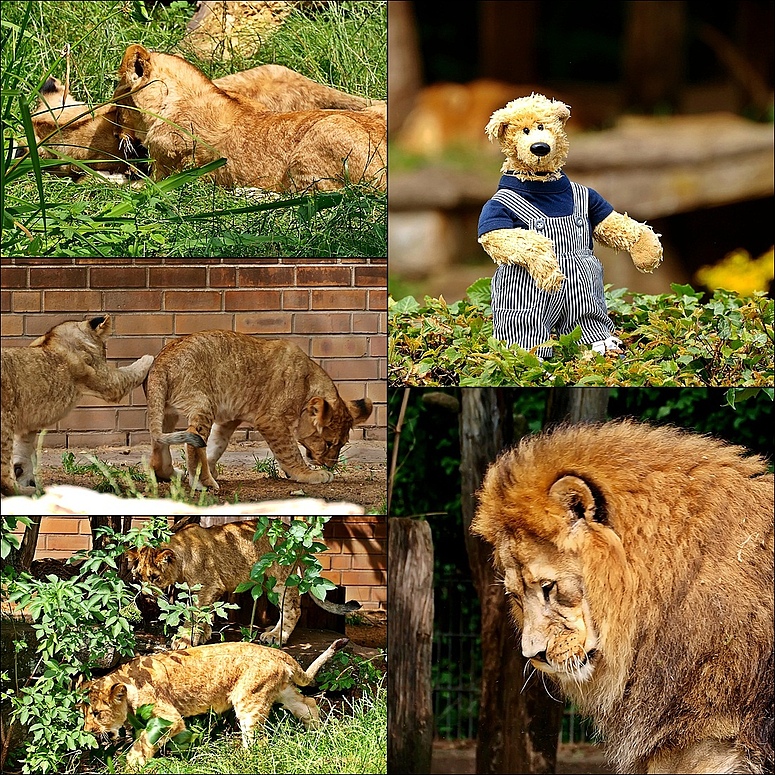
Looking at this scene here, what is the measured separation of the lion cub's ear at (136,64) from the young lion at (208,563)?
1.48 meters

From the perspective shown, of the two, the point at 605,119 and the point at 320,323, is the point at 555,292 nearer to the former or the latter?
the point at 320,323

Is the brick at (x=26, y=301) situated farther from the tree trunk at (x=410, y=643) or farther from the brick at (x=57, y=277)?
the tree trunk at (x=410, y=643)

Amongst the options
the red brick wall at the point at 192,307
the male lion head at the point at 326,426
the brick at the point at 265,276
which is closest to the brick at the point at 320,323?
the red brick wall at the point at 192,307

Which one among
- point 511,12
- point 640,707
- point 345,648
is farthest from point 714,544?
point 511,12

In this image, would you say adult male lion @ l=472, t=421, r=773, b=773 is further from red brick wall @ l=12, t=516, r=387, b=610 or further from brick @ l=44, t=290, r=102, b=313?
brick @ l=44, t=290, r=102, b=313

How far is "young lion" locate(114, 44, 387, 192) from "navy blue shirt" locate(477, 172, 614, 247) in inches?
15.9

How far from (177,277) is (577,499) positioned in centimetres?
146

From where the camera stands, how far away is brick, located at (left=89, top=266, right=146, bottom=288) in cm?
346

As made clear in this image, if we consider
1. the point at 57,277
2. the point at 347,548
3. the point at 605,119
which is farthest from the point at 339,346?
the point at 605,119

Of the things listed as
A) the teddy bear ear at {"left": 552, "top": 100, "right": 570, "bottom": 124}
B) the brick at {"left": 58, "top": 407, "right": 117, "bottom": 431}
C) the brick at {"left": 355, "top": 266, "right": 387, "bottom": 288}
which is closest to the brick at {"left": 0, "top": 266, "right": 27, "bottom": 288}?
the brick at {"left": 58, "top": 407, "right": 117, "bottom": 431}

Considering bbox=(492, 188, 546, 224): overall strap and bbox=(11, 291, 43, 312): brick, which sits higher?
bbox=(492, 188, 546, 224): overall strap

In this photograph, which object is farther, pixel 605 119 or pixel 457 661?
pixel 605 119

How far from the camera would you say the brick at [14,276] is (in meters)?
3.47

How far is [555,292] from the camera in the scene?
10.7 feet
